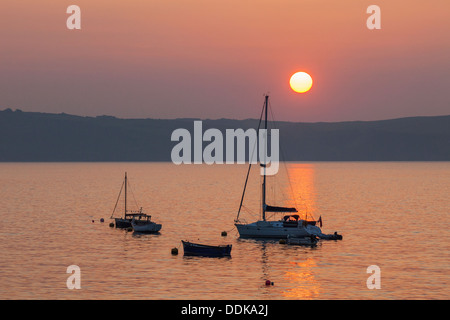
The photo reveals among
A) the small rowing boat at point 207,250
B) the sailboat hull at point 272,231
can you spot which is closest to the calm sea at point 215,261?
the small rowing boat at point 207,250

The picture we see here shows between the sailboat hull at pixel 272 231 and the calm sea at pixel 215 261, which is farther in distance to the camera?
the sailboat hull at pixel 272 231

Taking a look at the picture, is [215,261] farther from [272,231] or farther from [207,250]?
[272,231]

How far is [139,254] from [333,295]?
3079 centimetres

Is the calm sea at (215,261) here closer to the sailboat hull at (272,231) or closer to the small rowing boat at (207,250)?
the small rowing boat at (207,250)

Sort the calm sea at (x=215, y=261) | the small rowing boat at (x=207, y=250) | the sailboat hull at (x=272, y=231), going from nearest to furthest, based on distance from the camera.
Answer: the calm sea at (x=215, y=261) < the small rowing boat at (x=207, y=250) < the sailboat hull at (x=272, y=231)

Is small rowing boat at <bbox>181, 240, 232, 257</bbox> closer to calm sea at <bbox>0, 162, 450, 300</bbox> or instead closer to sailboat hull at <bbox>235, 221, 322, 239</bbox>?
calm sea at <bbox>0, 162, 450, 300</bbox>

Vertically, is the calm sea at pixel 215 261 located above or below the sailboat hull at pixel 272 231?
below

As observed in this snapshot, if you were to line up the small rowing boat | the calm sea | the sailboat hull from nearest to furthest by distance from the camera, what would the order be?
the calm sea → the small rowing boat → the sailboat hull

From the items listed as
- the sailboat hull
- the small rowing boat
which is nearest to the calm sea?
the small rowing boat

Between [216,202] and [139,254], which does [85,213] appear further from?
[139,254]

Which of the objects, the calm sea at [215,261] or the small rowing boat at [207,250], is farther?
the small rowing boat at [207,250]

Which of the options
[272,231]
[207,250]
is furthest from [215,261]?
[272,231]

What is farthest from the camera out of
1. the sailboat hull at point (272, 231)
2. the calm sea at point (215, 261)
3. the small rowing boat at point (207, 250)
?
the sailboat hull at point (272, 231)
